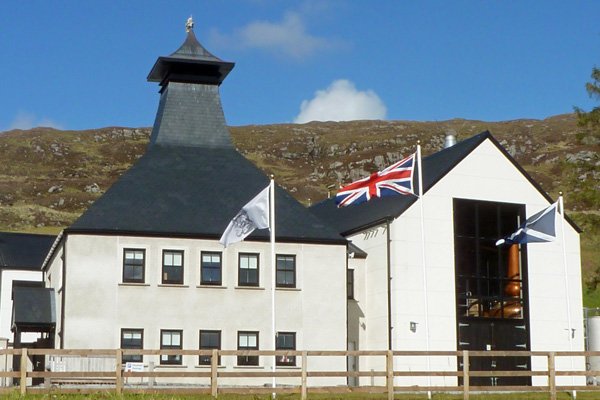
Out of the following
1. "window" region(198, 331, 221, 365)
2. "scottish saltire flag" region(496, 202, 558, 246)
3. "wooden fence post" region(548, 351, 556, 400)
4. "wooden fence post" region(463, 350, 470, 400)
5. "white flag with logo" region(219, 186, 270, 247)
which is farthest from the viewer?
"window" region(198, 331, 221, 365)

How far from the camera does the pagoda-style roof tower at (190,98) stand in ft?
151

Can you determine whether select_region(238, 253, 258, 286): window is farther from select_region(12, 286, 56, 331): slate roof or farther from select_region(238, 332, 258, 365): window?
select_region(12, 286, 56, 331): slate roof

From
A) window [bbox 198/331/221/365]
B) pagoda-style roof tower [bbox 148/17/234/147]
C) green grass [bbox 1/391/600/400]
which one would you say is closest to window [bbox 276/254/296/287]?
window [bbox 198/331/221/365]

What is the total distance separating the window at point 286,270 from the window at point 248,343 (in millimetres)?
2307

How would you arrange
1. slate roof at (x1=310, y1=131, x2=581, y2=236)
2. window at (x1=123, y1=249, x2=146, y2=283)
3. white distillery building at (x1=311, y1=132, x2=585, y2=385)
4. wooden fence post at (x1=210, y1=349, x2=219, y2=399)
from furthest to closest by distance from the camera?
1. slate roof at (x1=310, y1=131, x2=581, y2=236)
2. white distillery building at (x1=311, y1=132, x2=585, y2=385)
3. window at (x1=123, y1=249, x2=146, y2=283)
4. wooden fence post at (x1=210, y1=349, x2=219, y2=399)

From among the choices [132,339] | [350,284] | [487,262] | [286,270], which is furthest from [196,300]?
[487,262]

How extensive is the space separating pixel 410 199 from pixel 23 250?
2249cm

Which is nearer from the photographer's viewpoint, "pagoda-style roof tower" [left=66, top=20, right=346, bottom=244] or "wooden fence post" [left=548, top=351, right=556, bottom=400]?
"wooden fence post" [left=548, top=351, right=556, bottom=400]

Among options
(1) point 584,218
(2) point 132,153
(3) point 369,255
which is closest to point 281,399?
(3) point 369,255

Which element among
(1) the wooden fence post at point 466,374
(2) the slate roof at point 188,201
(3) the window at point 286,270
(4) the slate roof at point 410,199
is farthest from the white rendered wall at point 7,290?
(1) the wooden fence post at point 466,374

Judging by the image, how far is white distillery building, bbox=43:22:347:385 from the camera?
38.2m

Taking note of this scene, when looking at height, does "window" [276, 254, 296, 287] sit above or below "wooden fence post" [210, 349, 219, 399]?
above

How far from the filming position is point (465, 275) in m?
42.3

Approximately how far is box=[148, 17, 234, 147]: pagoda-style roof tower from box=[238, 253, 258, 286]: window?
25.5 feet
